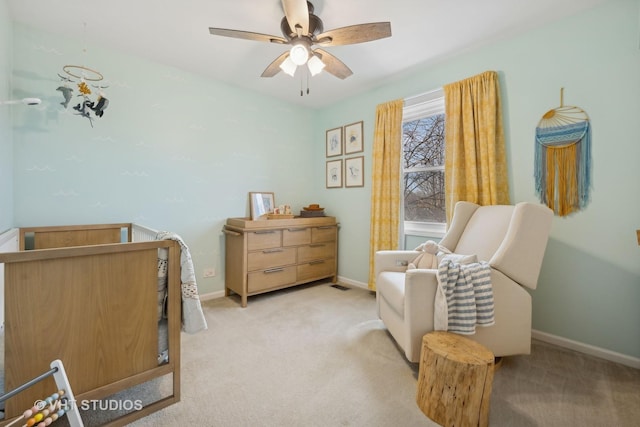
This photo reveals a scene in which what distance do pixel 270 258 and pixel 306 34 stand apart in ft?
6.67

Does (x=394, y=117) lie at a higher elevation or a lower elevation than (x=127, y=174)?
higher

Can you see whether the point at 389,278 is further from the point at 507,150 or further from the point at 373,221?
the point at 507,150

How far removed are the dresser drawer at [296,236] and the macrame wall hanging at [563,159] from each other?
2154 millimetres

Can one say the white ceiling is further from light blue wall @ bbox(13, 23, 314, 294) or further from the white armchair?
the white armchair

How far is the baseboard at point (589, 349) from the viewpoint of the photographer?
1.73 meters

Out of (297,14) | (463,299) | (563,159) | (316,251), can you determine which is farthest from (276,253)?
(563,159)

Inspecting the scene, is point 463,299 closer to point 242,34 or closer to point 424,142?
point 424,142

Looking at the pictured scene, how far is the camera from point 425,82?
2709 millimetres

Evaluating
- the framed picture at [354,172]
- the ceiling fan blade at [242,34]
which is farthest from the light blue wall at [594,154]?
the ceiling fan blade at [242,34]

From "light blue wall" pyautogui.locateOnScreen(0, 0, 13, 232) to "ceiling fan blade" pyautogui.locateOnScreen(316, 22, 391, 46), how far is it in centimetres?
200

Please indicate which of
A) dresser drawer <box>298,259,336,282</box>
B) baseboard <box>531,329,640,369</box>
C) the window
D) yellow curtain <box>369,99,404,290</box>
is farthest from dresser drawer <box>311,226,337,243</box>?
baseboard <box>531,329,640,369</box>

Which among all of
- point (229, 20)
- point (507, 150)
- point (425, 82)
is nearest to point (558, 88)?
point (507, 150)

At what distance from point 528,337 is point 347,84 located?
2.76 metres

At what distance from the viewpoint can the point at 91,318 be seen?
1.16m
